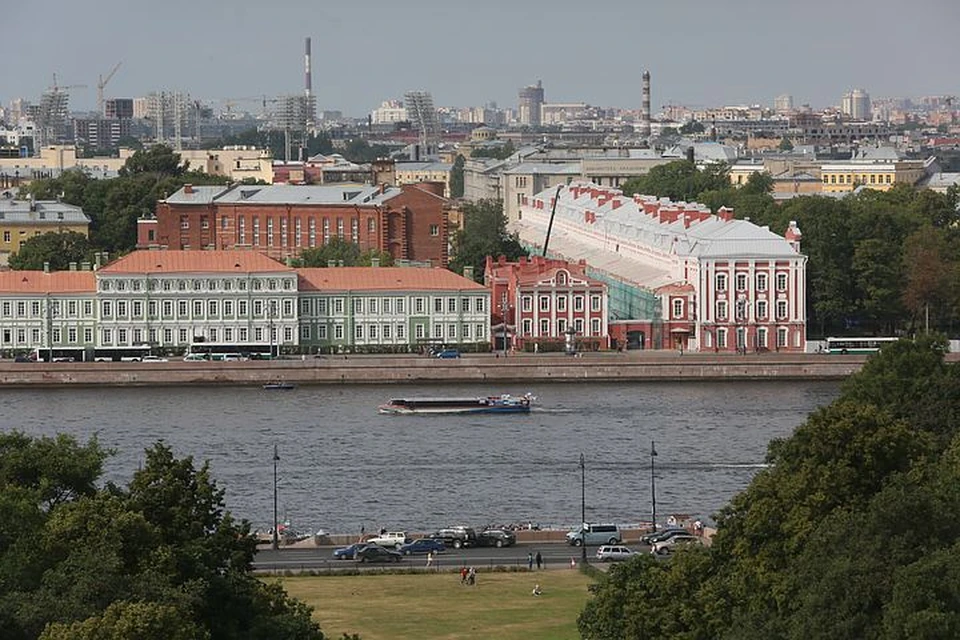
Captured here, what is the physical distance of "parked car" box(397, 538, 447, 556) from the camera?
28.3m

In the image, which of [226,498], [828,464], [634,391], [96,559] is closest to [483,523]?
[226,498]

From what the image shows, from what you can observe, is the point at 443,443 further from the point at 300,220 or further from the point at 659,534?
the point at 300,220

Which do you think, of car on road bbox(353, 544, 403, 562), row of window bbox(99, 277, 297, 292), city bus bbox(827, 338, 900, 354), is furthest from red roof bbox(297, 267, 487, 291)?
car on road bbox(353, 544, 403, 562)

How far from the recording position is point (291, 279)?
1937 inches

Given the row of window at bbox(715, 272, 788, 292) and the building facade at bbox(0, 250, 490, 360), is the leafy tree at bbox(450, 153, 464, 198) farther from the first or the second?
the building facade at bbox(0, 250, 490, 360)

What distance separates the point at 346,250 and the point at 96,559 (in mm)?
37192

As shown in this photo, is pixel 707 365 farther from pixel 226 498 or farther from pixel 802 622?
pixel 802 622

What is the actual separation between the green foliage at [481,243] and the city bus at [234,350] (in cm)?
703

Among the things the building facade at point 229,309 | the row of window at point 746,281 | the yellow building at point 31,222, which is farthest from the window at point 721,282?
the yellow building at point 31,222

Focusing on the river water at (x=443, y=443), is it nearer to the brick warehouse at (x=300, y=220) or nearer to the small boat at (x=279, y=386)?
the small boat at (x=279, y=386)

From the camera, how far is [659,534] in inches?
1131

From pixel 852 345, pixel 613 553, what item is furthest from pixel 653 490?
pixel 852 345

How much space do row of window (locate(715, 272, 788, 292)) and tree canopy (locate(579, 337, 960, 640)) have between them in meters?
24.8

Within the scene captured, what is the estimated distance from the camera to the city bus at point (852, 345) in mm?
48594
